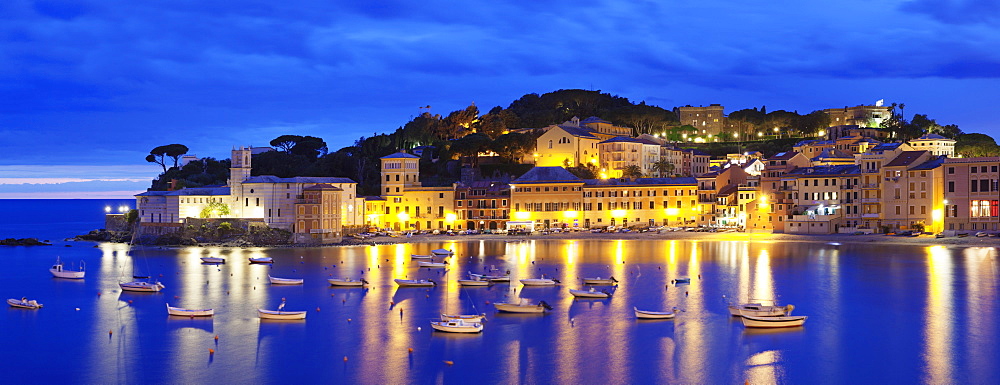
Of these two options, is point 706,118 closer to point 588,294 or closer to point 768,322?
point 588,294

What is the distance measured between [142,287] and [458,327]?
2066cm

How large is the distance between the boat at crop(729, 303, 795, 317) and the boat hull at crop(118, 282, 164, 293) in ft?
92.7

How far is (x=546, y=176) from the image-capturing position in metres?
83.4

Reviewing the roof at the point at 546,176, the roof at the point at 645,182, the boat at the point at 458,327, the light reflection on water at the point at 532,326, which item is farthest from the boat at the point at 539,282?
the roof at the point at 645,182

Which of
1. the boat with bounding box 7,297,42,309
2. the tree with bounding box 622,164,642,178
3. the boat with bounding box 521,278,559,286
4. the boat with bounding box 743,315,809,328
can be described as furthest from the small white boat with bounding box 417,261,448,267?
the tree with bounding box 622,164,642,178

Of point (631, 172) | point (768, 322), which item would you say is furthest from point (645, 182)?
point (768, 322)

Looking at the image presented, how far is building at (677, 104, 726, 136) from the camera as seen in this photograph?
128 m

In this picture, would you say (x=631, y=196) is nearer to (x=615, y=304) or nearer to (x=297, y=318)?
(x=615, y=304)

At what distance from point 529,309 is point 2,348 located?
1992 cm

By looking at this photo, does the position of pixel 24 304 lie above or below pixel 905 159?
below

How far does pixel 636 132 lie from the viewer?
11981cm

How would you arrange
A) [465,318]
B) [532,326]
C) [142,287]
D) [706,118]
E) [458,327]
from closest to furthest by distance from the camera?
[458,327]
[465,318]
[532,326]
[142,287]
[706,118]

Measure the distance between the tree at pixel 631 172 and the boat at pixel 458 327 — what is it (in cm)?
5864

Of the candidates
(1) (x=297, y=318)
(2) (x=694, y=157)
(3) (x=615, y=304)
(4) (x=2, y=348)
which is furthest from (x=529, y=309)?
(2) (x=694, y=157)
